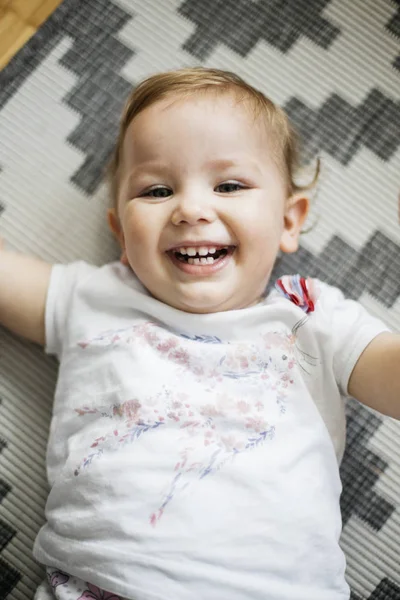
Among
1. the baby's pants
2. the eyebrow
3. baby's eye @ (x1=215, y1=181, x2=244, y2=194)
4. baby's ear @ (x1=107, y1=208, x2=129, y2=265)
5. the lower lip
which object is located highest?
the eyebrow

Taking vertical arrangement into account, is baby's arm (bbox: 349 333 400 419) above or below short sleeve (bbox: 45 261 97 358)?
above

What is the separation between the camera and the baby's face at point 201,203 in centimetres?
70

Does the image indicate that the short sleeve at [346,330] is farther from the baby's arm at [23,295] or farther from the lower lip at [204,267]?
the baby's arm at [23,295]

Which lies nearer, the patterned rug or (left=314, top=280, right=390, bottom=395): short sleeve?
(left=314, top=280, right=390, bottom=395): short sleeve

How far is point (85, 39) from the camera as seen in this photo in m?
0.93

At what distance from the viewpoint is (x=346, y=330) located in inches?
29.8

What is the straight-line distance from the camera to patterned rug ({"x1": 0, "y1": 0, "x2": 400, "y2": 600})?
0.89 meters

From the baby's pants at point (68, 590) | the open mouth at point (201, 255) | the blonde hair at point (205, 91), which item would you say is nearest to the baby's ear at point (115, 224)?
the blonde hair at point (205, 91)

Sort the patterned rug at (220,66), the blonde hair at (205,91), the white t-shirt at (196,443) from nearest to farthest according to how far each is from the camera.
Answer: the white t-shirt at (196,443) < the blonde hair at (205,91) < the patterned rug at (220,66)

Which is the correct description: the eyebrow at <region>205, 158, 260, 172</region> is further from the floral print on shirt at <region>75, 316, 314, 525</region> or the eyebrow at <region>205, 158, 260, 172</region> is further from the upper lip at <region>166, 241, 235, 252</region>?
the floral print on shirt at <region>75, 316, 314, 525</region>

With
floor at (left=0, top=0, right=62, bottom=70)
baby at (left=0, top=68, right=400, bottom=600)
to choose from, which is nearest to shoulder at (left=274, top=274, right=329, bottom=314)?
baby at (left=0, top=68, right=400, bottom=600)

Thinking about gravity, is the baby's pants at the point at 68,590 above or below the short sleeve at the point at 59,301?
below

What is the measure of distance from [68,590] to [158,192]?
1.48ft

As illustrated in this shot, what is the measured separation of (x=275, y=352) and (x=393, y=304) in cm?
23
